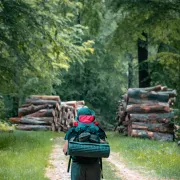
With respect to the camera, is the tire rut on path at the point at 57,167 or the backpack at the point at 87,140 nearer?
the backpack at the point at 87,140

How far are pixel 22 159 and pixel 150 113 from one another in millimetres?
10127

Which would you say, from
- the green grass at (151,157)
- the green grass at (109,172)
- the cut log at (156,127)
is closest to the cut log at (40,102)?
the cut log at (156,127)

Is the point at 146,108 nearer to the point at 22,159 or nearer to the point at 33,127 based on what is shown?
the point at 33,127

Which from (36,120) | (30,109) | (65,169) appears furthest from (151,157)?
(30,109)

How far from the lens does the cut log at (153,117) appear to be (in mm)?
19625

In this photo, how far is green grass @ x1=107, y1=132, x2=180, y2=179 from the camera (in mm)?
10805

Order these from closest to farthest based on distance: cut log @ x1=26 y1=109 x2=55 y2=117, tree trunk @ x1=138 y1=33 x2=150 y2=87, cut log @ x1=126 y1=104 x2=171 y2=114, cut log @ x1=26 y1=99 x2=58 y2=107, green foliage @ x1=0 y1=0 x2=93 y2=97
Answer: green foliage @ x1=0 y1=0 x2=93 y2=97, cut log @ x1=126 y1=104 x2=171 y2=114, cut log @ x1=26 y1=109 x2=55 y2=117, cut log @ x1=26 y1=99 x2=58 y2=107, tree trunk @ x1=138 y1=33 x2=150 y2=87

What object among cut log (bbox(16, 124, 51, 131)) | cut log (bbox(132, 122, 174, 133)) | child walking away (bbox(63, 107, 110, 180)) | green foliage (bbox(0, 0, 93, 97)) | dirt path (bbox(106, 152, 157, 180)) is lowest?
cut log (bbox(16, 124, 51, 131))

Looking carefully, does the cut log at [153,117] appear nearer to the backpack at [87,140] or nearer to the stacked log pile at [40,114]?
the stacked log pile at [40,114]

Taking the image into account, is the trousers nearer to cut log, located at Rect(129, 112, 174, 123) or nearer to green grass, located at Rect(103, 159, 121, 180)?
green grass, located at Rect(103, 159, 121, 180)

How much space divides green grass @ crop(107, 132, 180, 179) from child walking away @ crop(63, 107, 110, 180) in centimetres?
460

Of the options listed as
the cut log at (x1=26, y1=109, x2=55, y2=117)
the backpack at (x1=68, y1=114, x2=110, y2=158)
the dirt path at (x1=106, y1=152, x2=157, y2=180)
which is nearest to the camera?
the backpack at (x1=68, y1=114, x2=110, y2=158)

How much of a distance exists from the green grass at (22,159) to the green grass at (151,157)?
2811 mm

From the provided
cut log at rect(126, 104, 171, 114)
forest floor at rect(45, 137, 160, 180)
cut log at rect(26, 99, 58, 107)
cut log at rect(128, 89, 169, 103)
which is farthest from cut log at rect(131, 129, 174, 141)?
cut log at rect(26, 99, 58, 107)
